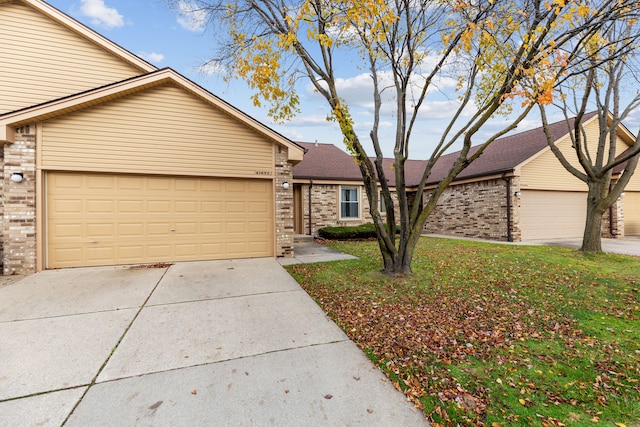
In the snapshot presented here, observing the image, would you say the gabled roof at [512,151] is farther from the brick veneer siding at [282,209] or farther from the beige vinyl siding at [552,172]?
the brick veneer siding at [282,209]

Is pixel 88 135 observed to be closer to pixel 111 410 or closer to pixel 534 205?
pixel 111 410

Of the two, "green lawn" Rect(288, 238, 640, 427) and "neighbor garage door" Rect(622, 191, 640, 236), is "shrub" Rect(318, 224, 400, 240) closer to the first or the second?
"green lawn" Rect(288, 238, 640, 427)

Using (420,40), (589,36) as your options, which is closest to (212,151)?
(420,40)

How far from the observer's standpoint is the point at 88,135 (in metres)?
6.72

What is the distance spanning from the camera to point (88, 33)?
830 cm

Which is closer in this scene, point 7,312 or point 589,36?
point 7,312

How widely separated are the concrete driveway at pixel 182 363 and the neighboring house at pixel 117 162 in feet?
6.99

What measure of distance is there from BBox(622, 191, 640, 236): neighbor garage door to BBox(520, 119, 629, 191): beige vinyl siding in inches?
138

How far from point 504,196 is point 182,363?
43.5 ft

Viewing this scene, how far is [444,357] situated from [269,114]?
218 inches

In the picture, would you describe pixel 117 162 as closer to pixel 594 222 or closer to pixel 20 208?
pixel 20 208

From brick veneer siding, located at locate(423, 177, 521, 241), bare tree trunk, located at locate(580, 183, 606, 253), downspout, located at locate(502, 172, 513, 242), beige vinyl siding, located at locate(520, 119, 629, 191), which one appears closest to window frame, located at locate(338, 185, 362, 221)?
brick veneer siding, located at locate(423, 177, 521, 241)

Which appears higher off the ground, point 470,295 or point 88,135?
point 88,135

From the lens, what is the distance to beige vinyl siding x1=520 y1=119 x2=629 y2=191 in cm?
1202
